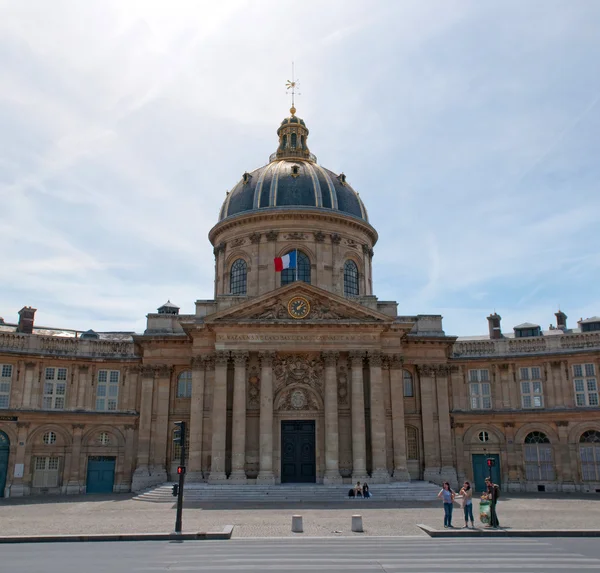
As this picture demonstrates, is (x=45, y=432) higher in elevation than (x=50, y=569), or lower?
higher

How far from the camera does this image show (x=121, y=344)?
49281 millimetres

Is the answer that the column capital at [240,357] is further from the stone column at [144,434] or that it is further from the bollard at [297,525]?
the bollard at [297,525]

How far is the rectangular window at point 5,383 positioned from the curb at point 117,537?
A: 25264mm

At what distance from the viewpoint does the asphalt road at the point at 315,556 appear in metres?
15.8

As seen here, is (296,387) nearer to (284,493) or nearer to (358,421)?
(358,421)

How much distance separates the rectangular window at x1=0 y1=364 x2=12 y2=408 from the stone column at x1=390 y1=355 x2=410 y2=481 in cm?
2665

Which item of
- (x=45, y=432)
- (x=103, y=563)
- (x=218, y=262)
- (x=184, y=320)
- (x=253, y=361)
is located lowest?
(x=103, y=563)

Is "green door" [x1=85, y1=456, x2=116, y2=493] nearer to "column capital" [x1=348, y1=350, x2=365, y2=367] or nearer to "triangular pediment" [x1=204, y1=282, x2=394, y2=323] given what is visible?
"triangular pediment" [x1=204, y1=282, x2=394, y2=323]

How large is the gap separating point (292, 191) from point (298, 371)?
52.9 feet

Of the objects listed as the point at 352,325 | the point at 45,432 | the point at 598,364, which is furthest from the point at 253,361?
the point at 598,364

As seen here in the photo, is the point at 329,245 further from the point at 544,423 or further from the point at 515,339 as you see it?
the point at 544,423

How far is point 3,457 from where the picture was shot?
145 feet

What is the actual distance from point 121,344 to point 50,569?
3464 cm

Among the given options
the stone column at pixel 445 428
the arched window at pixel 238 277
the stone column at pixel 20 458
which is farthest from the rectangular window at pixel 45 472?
the stone column at pixel 445 428
